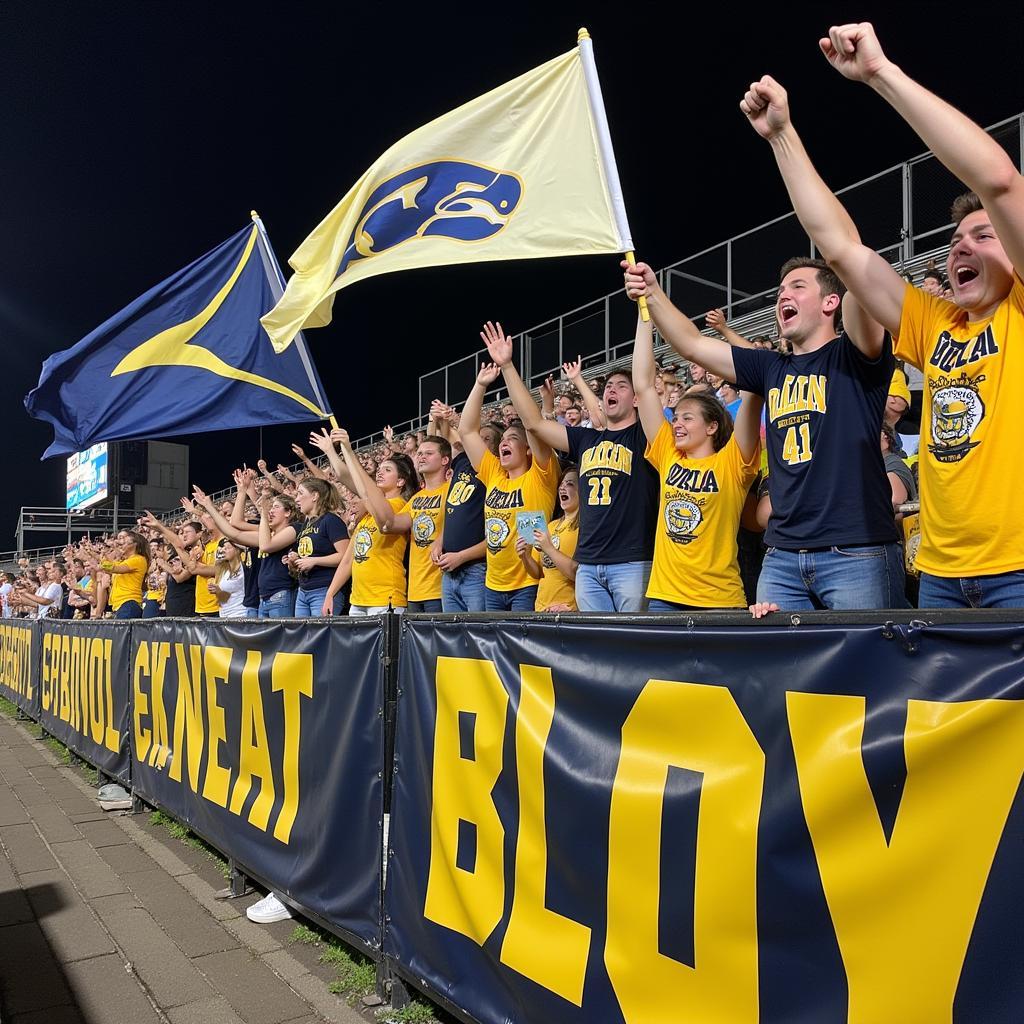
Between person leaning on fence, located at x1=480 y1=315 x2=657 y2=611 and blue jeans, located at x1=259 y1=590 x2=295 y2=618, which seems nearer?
person leaning on fence, located at x1=480 y1=315 x2=657 y2=611

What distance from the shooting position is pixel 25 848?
5617 mm

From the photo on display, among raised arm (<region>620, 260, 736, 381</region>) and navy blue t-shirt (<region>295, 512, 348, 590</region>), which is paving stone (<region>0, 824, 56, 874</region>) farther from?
raised arm (<region>620, 260, 736, 381</region>)

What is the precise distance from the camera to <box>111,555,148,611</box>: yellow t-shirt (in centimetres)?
1124

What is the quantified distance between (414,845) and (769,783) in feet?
5.23

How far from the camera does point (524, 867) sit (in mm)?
2545

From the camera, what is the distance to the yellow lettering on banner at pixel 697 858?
1884mm

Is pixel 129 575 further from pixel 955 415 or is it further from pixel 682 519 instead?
pixel 955 415

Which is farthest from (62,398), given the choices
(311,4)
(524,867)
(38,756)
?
(311,4)

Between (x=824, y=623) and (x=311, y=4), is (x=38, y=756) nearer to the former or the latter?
(x=824, y=623)

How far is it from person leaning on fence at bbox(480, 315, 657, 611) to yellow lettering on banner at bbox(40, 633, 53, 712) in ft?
25.0

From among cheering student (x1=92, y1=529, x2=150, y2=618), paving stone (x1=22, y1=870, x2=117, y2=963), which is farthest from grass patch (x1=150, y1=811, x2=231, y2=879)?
cheering student (x1=92, y1=529, x2=150, y2=618)

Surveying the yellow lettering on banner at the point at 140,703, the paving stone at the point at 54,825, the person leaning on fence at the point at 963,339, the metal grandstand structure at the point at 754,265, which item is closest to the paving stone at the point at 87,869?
the paving stone at the point at 54,825

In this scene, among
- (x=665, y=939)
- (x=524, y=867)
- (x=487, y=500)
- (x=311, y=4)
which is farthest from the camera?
(x=311, y=4)

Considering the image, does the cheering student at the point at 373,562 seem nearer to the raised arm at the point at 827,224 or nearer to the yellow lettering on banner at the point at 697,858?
the raised arm at the point at 827,224
